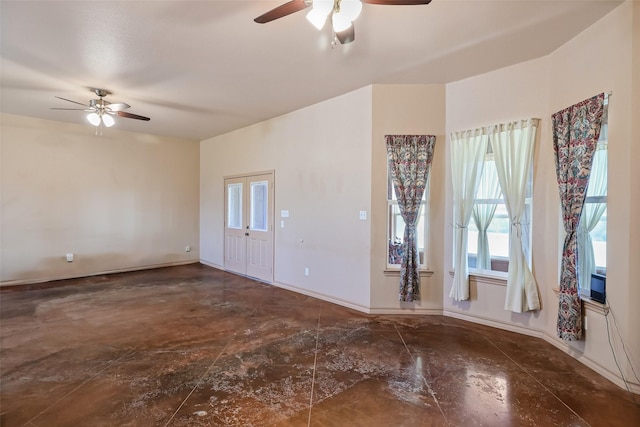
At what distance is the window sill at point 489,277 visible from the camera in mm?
3576

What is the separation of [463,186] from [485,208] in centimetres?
37

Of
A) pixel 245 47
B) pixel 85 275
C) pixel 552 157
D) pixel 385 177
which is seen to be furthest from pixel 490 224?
pixel 85 275

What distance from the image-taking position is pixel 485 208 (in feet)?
12.1

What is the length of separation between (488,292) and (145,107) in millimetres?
5730

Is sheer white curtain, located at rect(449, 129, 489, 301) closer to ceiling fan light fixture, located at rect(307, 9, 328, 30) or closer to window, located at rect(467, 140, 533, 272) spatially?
window, located at rect(467, 140, 533, 272)

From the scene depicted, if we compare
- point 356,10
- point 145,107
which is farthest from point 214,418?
point 145,107

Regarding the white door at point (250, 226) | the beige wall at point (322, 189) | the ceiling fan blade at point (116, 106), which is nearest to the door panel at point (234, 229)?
the white door at point (250, 226)

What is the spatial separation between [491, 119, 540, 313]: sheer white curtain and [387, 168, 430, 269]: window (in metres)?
0.97

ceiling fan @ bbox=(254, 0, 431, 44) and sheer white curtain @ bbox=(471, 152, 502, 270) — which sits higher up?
ceiling fan @ bbox=(254, 0, 431, 44)

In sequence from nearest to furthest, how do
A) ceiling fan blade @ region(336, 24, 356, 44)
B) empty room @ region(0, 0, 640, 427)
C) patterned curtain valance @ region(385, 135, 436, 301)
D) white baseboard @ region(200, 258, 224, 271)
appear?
1. ceiling fan blade @ region(336, 24, 356, 44)
2. empty room @ region(0, 0, 640, 427)
3. patterned curtain valance @ region(385, 135, 436, 301)
4. white baseboard @ region(200, 258, 224, 271)

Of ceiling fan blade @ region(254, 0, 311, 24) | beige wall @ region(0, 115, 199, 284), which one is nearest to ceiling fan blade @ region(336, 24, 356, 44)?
ceiling fan blade @ region(254, 0, 311, 24)

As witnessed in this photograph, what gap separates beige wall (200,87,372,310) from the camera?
422 centimetres

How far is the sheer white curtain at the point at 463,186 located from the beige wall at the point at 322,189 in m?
1.08

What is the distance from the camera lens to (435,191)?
397cm
